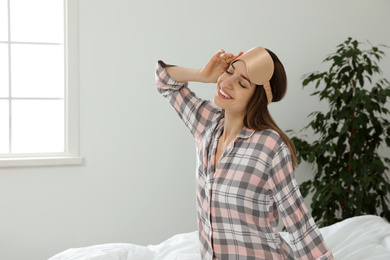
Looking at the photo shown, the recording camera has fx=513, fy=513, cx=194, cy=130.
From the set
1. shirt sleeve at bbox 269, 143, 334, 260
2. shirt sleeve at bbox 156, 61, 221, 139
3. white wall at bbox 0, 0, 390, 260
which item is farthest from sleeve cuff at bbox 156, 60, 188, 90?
white wall at bbox 0, 0, 390, 260

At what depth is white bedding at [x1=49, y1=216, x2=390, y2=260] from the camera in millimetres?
2016

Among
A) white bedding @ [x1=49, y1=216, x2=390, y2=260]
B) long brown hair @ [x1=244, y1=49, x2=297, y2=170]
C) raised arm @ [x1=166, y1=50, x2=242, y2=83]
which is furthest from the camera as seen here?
white bedding @ [x1=49, y1=216, x2=390, y2=260]

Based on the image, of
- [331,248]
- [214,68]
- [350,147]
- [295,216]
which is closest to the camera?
[295,216]

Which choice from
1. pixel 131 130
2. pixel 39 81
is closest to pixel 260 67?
pixel 131 130

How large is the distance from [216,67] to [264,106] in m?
0.21

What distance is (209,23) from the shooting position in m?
3.46

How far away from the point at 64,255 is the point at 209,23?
197 centimetres

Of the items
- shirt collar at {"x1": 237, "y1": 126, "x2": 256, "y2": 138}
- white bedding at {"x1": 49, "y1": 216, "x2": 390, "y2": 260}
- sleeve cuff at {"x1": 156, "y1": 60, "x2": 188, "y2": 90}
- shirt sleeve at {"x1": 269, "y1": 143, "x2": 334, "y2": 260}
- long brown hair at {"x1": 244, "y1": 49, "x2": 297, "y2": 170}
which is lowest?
white bedding at {"x1": 49, "y1": 216, "x2": 390, "y2": 260}

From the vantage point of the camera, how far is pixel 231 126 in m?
1.57

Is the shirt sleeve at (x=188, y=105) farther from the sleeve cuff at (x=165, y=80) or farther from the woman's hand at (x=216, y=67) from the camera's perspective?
the woman's hand at (x=216, y=67)

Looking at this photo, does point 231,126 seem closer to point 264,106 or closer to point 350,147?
point 264,106

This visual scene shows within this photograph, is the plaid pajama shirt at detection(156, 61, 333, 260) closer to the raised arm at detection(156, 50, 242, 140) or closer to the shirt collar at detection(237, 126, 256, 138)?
the shirt collar at detection(237, 126, 256, 138)

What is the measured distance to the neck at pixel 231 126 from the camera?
61.1 inches

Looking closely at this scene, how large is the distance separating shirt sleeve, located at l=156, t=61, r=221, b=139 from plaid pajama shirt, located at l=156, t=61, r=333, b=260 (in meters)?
0.17
